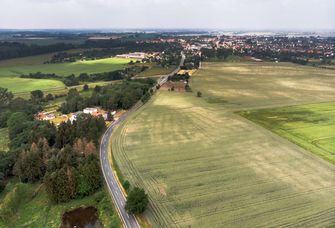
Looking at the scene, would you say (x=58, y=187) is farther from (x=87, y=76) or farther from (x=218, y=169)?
(x=87, y=76)

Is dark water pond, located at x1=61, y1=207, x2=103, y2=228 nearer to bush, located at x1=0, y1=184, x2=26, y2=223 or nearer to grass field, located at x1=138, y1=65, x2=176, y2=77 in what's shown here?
bush, located at x1=0, y1=184, x2=26, y2=223

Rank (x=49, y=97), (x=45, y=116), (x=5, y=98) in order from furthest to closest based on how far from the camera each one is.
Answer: (x=49, y=97) → (x=5, y=98) → (x=45, y=116)

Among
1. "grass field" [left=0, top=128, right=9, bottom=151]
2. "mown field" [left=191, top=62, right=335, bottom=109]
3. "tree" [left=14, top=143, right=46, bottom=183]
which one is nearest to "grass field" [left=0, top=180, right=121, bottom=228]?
"tree" [left=14, top=143, right=46, bottom=183]

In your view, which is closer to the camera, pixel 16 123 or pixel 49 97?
pixel 16 123

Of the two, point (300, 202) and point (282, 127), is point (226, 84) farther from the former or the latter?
point (300, 202)

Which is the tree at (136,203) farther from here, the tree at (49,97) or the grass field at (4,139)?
the tree at (49,97)

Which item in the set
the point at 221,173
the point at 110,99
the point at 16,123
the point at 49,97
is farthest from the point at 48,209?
the point at 49,97

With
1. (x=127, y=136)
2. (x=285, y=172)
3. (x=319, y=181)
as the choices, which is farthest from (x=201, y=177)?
(x=127, y=136)

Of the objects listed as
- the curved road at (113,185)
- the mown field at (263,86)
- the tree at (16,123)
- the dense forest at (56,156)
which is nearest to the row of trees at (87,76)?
the mown field at (263,86)
